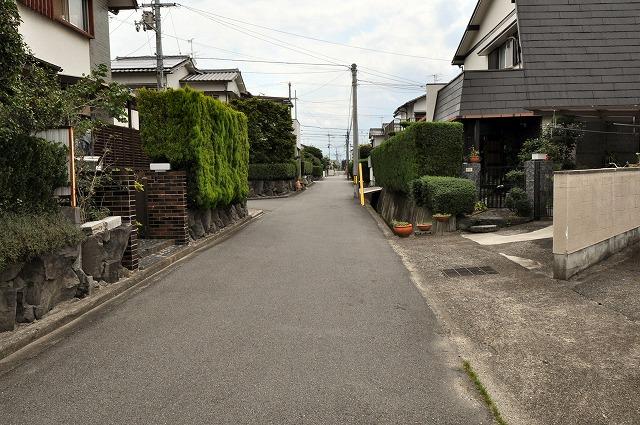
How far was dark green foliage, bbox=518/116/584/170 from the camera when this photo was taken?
13.1m

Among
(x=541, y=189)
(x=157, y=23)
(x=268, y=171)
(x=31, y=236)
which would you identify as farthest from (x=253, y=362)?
(x=268, y=171)

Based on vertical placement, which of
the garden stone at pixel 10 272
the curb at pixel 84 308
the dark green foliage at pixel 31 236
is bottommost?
the curb at pixel 84 308

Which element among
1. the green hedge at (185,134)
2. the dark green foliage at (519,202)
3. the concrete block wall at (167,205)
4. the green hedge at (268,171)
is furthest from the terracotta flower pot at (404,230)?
the green hedge at (268,171)

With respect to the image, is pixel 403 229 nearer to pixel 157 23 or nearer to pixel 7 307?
pixel 7 307

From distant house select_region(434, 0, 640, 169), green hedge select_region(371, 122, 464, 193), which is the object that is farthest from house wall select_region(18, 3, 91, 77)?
distant house select_region(434, 0, 640, 169)

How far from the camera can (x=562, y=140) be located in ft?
43.6

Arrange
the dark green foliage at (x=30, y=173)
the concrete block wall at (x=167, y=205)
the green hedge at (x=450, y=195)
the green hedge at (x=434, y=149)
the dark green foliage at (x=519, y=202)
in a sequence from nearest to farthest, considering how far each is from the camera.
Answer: the dark green foliage at (x=30, y=173)
the concrete block wall at (x=167, y=205)
the green hedge at (x=450, y=195)
the dark green foliage at (x=519, y=202)
the green hedge at (x=434, y=149)

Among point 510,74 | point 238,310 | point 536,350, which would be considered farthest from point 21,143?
point 510,74

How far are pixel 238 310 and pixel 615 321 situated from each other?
4.07m

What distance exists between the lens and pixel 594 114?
1223 centimetres

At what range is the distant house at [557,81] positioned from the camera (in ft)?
47.7

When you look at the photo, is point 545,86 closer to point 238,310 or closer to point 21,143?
point 238,310

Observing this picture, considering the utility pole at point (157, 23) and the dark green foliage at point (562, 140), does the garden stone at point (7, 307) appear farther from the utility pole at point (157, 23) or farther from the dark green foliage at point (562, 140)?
the utility pole at point (157, 23)

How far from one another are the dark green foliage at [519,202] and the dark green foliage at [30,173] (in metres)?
9.95
